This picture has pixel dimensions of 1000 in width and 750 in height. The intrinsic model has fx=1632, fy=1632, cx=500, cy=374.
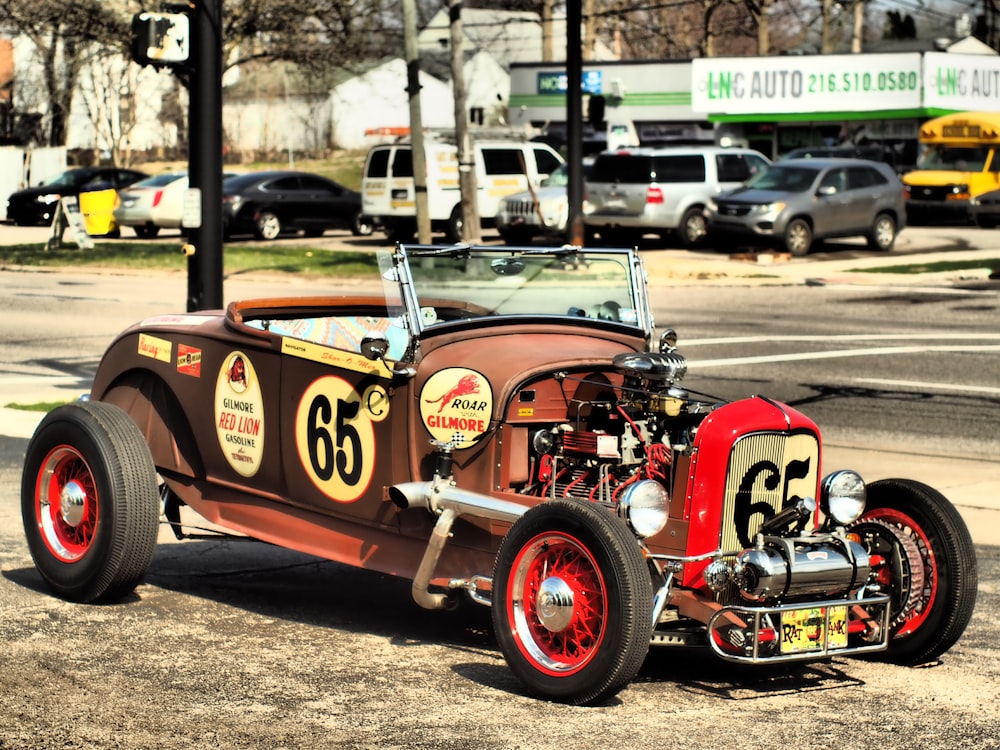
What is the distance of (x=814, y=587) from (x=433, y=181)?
87.5ft

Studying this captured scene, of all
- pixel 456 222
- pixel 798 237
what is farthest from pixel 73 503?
pixel 456 222

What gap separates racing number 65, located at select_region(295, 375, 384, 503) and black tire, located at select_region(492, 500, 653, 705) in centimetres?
109

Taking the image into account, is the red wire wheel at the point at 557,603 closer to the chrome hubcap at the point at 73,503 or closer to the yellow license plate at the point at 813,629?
the yellow license plate at the point at 813,629

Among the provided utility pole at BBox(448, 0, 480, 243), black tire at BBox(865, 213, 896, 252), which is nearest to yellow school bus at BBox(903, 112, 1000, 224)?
black tire at BBox(865, 213, 896, 252)

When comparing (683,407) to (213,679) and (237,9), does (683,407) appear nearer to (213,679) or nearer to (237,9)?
(213,679)

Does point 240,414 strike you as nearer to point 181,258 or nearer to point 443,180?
point 181,258

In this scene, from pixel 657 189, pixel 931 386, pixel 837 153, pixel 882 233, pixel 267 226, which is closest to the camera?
pixel 931 386

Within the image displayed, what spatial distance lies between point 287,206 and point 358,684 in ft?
98.8

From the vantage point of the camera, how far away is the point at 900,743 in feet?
17.8

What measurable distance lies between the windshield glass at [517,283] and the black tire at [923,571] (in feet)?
4.99

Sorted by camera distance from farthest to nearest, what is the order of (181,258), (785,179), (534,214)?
(785,179) → (534,214) → (181,258)

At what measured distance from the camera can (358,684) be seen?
6016mm

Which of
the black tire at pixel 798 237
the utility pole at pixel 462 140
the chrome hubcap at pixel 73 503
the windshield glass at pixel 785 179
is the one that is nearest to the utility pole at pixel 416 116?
the utility pole at pixel 462 140

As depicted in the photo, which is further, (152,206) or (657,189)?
(152,206)
